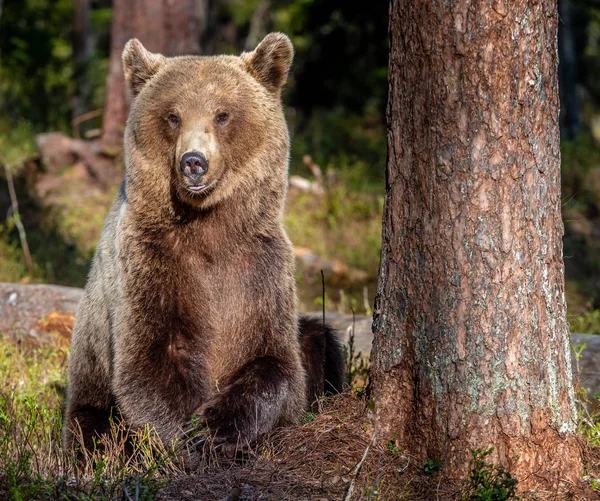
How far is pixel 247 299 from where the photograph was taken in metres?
4.44

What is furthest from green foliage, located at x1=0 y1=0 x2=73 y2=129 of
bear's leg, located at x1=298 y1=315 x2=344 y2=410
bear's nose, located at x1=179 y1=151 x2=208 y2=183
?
bear's nose, located at x1=179 y1=151 x2=208 y2=183

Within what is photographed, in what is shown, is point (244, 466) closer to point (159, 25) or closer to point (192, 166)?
point (192, 166)

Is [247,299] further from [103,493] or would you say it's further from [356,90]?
[356,90]

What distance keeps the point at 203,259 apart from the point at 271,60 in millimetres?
1277

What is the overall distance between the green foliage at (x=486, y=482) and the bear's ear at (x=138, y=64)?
2785 mm

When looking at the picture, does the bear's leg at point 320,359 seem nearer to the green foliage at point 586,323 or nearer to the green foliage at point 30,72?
the green foliage at point 586,323

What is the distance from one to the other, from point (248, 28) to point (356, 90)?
15.0m

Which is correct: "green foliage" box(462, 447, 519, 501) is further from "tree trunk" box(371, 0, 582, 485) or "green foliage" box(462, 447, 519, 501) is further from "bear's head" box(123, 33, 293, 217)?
"bear's head" box(123, 33, 293, 217)

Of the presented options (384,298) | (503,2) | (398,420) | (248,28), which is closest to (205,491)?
(398,420)

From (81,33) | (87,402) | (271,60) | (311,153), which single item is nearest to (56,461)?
(87,402)

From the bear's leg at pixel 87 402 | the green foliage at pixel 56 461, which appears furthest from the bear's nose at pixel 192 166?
the bear's leg at pixel 87 402

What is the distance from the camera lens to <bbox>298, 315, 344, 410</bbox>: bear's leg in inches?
201

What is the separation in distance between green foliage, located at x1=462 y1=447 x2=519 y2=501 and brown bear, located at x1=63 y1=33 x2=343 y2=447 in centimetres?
124

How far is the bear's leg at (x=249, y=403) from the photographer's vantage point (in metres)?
4.22
